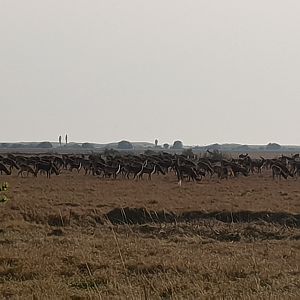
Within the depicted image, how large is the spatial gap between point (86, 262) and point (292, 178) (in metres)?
36.8

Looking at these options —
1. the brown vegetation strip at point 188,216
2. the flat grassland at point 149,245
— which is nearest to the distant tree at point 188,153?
the flat grassland at point 149,245

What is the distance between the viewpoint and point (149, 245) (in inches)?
652

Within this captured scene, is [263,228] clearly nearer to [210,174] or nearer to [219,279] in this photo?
[219,279]

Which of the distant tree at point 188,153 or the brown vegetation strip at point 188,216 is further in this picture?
the distant tree at point 188,153

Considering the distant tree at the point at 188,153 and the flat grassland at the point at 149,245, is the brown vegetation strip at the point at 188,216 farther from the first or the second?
the distant tree at the point at 188,153

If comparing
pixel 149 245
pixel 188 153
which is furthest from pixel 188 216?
pixel 188 153

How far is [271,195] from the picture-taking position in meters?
31.7

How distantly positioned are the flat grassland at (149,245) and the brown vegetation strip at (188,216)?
0.03 metres

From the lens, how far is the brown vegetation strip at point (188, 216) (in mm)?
23453

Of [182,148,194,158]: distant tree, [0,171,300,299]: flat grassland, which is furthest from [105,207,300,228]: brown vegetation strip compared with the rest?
[182,148,194,158]: distant tree

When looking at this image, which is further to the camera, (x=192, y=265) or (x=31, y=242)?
(x=31, y=242)

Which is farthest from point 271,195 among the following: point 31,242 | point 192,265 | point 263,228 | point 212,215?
point 192,265

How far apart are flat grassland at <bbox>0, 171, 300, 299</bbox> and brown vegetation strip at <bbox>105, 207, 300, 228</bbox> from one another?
33 millimetres

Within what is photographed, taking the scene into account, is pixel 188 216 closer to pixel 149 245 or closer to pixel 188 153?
pixel 149 245
